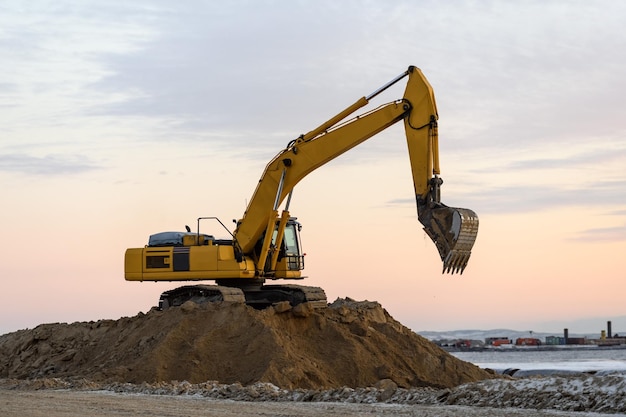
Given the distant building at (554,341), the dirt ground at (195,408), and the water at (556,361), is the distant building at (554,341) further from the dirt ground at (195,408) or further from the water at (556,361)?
the dirt ground at (195,408)

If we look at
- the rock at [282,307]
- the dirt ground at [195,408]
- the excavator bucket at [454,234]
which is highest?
the excavator bucket at [454,234]

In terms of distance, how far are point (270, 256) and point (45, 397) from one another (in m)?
7.73

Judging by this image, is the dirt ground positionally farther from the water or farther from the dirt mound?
the water

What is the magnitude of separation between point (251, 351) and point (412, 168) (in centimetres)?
523

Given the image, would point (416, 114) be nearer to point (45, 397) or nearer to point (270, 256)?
point (270, 256)

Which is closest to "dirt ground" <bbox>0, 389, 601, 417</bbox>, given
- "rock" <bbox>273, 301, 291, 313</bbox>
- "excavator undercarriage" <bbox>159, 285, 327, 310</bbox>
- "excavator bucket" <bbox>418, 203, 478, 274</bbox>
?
"excavator bucket" <bbox>418, 203, 478, 274</bbox>

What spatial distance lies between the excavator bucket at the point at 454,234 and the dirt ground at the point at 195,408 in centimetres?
459

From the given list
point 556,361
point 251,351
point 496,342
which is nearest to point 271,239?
point 251,351

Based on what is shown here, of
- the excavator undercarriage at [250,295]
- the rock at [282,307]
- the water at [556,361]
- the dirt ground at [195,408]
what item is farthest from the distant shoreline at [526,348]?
the dirt ground at [195,408]

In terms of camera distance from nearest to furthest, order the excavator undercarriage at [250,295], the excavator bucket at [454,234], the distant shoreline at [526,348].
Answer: the excavator bucket at [454,234], the excavator undercarriage at [250,295], the distant shoreline at [526,348]

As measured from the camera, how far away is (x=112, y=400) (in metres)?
17.8

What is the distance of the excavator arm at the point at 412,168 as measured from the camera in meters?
20.4

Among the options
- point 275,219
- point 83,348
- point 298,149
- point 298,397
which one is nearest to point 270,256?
point 275,219

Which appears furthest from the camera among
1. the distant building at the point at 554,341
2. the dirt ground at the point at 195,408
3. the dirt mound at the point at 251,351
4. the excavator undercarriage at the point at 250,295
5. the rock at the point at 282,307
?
the distant building at the point at 554,341
